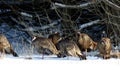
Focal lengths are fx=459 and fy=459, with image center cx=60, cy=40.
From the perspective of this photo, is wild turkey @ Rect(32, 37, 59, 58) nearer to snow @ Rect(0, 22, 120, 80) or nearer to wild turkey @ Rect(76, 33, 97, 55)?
snow @ Rect(0, 22, 120, 80)

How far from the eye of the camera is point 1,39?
423 inches

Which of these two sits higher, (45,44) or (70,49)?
(45,44)

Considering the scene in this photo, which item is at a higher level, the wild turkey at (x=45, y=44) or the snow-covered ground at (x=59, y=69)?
the wild turkey at (x=45, y=44)

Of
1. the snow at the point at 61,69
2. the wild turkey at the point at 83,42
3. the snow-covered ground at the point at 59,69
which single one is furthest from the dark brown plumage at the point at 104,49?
the wild turkey at the point at 83,42

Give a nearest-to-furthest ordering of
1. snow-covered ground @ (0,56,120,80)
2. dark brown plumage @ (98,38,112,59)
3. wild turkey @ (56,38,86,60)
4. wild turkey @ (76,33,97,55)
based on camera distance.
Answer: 1. snow-covered ground @ (0,56,120,80)
2. wild turkey @ (56,38,86,60)
3. dark brown plumage @ (98,38,112,59)
4. wild turkey @ (76,33,97,55)

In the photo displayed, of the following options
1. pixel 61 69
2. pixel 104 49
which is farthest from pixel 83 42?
pixel 61 69

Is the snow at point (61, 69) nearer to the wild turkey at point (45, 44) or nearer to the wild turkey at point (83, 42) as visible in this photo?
the wild turkey at point (45, 44)

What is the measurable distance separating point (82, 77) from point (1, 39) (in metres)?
3.63

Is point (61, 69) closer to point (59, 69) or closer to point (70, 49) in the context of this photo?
point (59, 69)

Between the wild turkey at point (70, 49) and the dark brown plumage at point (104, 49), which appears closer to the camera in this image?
the wild turkey at point (70, 49)

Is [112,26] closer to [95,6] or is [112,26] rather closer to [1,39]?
[95,6]

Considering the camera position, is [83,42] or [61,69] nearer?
[61,69]

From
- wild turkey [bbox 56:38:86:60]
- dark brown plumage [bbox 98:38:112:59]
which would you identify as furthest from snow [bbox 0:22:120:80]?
dark brown plumage [bbox 98:38:112:59]

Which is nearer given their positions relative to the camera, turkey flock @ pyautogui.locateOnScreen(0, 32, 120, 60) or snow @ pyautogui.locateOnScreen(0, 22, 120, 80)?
snow @ pyautogui.locateOnScreen(0, 22, 120, 80)
